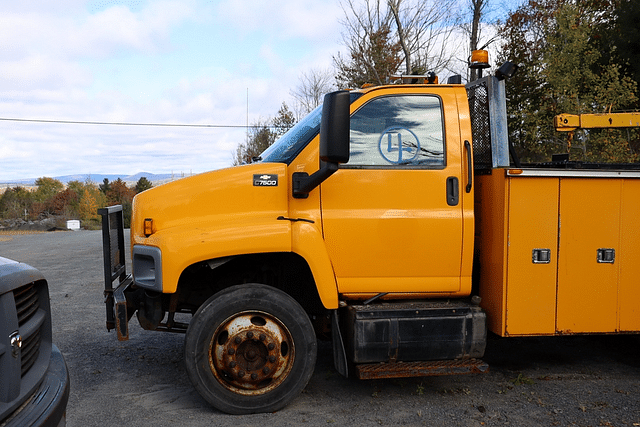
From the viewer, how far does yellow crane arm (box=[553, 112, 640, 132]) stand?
522 centimetres

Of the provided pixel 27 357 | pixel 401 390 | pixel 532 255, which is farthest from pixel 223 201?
pixel 532 255

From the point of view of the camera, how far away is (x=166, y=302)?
4305 mm

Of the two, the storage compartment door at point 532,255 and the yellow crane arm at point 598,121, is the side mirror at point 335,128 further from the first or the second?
the yellow crane arm at point 598,121

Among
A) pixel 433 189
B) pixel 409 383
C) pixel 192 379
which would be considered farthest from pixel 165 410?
pixel 433 189

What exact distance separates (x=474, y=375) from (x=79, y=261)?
10.9 metres

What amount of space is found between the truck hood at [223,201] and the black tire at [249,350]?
0.57 m

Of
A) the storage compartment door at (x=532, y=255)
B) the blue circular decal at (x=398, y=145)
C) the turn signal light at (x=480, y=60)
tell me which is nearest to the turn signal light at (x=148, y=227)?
the blue circular decal at (x=398, y=145)

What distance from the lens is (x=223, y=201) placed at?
4.04 meters

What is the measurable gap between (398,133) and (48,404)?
2961 mm

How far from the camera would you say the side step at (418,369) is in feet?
12.9

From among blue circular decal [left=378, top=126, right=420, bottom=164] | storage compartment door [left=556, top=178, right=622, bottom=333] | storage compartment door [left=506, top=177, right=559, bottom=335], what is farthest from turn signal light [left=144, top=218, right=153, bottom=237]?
storage compartment door [left=556, top=178, right=622, bottom=333]

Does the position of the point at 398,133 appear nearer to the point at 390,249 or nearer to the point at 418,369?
the point at 390,249

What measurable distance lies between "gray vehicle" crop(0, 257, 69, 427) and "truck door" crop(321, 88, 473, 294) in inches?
78.0

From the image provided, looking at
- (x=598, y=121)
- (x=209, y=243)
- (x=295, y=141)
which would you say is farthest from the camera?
(x=598, y=121)
